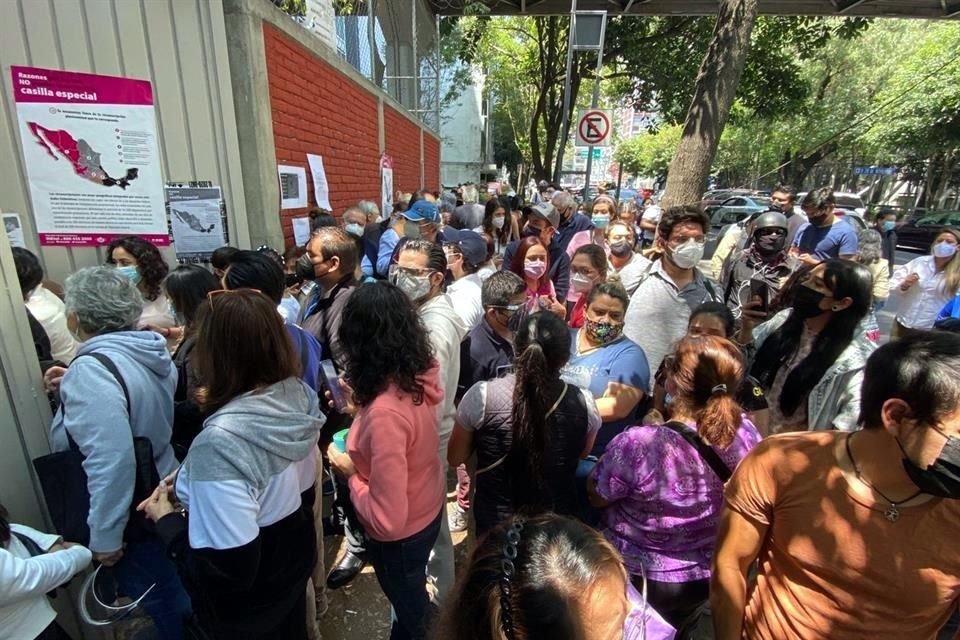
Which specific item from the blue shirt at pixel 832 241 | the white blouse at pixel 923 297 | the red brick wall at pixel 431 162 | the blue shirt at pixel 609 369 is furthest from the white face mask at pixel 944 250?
the red brick wall at pixel 431 162

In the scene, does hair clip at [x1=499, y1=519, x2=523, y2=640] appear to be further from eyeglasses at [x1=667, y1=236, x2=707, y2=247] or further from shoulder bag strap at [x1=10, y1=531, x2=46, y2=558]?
eyeglasses at [x1=667, y1=236, x2=707, y2=247]

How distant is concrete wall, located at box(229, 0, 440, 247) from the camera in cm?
358

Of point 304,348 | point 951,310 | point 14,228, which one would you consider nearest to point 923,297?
point 951,310

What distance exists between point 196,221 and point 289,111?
5.22 ft

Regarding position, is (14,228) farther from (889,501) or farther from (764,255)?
(764,255)

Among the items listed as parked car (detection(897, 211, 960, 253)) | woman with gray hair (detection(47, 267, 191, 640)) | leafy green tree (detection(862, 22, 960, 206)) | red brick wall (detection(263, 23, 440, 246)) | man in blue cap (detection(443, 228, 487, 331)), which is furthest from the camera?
leafy green tree (detection(862, 22, 960, 206))

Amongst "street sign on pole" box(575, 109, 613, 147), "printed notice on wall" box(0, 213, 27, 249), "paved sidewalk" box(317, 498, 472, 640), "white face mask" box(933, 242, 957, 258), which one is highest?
"street sign on pole" box(575, 109, 613, 147)

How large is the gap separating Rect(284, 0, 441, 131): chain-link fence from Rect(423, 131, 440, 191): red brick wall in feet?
1.77

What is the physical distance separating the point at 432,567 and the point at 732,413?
1652mm

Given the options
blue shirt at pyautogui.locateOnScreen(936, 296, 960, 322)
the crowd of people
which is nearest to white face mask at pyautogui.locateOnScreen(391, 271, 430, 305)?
the crowd of people

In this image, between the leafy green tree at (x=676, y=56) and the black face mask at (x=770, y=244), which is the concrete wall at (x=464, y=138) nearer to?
the leafy green tree at (x=676, y=56)

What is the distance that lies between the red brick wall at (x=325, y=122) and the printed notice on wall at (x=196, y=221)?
0.92m

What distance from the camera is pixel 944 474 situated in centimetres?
117

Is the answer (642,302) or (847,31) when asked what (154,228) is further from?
(847,31)
